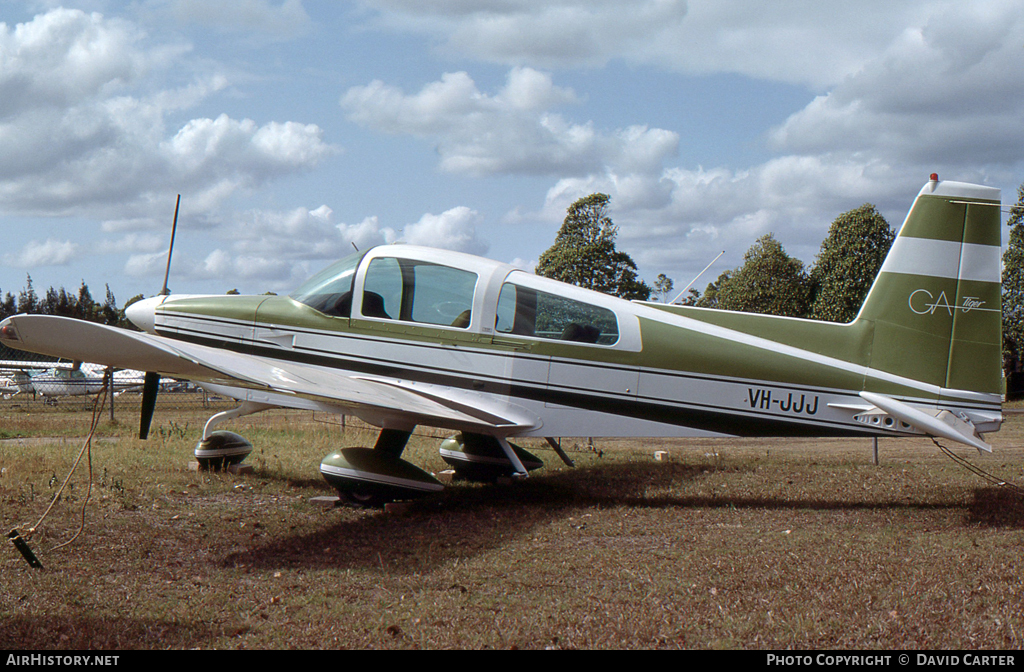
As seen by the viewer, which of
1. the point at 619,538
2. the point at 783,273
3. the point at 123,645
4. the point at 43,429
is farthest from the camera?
the point at 783,273

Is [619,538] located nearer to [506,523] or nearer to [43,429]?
[506,523]

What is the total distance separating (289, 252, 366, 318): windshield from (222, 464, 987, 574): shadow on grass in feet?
7.25

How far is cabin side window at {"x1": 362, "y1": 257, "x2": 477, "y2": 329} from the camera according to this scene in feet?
24.9

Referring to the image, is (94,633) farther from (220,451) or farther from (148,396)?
(220,451)

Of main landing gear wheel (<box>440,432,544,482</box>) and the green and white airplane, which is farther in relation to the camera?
main landing gear wheel (<box>440,432,544,482</box>)

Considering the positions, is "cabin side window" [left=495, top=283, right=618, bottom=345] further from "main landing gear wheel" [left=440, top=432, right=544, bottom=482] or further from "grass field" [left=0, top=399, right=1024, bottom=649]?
"main landing gear wheel" [left=440, top=432, right=544, bottom=482]

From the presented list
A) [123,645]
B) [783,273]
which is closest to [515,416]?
[123,645]

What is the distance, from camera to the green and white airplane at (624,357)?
6.92 metres

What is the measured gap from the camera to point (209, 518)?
6.77m

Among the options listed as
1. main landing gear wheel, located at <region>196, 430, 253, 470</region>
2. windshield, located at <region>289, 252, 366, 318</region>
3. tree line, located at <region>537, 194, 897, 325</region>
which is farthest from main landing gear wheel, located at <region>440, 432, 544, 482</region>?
tree line, located at <region>537, 194, 897, 325</region>

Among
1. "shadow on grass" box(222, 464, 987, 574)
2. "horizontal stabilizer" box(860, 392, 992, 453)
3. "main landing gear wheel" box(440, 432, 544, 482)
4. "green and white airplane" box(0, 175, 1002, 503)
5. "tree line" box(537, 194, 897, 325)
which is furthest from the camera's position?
"tree line" box(537, 194, 897, 325)

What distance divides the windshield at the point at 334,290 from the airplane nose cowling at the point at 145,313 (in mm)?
1849

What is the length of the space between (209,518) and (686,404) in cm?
463

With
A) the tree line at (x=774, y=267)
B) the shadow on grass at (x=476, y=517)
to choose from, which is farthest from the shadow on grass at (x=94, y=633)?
the tree line at (x=774, y=267)
